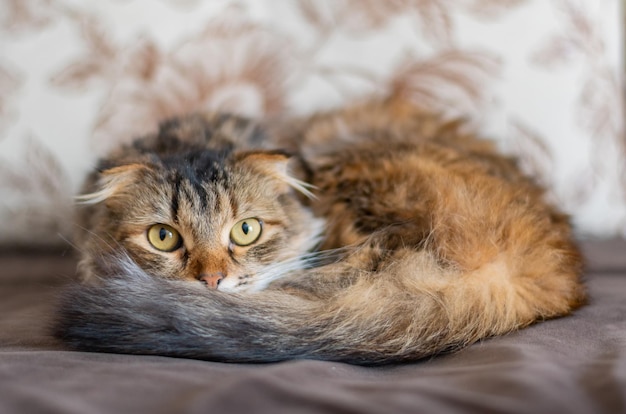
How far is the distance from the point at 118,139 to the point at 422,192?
997mm

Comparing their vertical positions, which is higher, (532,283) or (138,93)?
(138,93)

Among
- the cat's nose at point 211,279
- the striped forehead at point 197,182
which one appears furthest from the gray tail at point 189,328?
the striped forehead at point 197,182

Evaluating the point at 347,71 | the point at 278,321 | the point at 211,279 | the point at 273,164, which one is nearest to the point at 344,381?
the point at 278,321

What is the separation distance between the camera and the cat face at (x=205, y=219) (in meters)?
1.23

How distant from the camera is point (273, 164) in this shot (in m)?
1.37

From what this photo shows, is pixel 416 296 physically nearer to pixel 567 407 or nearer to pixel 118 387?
pixel 567 407

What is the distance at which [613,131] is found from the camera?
5.90 ft

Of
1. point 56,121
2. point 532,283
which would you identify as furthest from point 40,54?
point 532,283

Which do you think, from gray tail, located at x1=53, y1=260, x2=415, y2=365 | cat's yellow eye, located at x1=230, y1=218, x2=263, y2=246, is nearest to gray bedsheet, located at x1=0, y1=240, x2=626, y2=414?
gray tail, located at x1=53, y1=260, x2=415, y2=365

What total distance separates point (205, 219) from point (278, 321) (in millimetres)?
328

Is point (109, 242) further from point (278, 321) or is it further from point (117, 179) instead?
point (278, 321)

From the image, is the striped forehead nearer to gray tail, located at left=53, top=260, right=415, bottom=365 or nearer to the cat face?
the cat face

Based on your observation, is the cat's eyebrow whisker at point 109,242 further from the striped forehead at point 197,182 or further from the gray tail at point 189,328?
the gray tail at point 189,328

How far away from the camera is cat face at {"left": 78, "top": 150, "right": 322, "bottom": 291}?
123 cm
